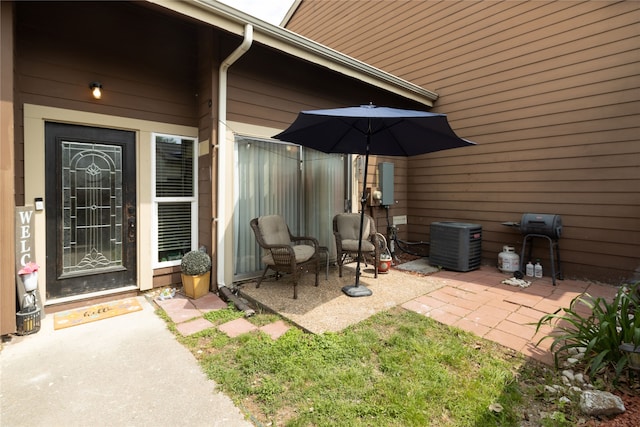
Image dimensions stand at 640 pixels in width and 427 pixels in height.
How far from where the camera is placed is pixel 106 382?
198cm

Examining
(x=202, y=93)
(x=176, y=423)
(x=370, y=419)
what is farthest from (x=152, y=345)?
(x=202, y=93)

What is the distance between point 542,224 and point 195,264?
451cm

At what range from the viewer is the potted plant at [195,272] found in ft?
11.0

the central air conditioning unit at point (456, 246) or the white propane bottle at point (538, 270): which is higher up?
the central air conditioning unit at point (456, 246)

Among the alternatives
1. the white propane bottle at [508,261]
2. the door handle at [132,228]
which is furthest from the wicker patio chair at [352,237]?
the door handle at [132,228]

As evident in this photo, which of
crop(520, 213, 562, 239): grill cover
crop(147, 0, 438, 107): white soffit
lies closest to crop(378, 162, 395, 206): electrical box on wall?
crop(147, 0, 438, 107): white soffit

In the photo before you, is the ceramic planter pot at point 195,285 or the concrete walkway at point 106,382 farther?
the ceramic planter pot at point 195,285

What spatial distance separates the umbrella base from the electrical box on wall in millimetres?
2197

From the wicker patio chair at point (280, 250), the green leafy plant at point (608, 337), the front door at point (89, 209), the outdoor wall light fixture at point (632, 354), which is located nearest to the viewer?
the outdoor wall light fixture at point (632, 354)

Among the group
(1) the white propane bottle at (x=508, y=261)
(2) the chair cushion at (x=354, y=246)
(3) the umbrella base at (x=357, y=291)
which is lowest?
(3) the umbrella base at (x=357, y=291)

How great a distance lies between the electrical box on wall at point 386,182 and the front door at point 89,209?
3.75 meters

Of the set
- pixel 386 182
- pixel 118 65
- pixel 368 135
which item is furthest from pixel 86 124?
pixel 386 182

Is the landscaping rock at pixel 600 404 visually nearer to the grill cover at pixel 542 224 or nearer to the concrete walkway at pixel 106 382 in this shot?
the concrete walkway at pixel 106 382

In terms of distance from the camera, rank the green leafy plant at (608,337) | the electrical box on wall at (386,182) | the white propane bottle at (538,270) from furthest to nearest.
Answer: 1. the electrical box on wall at (386,182)
2. the white propane bottle at (538,270)
3. the green leafy plant at (608,337)
